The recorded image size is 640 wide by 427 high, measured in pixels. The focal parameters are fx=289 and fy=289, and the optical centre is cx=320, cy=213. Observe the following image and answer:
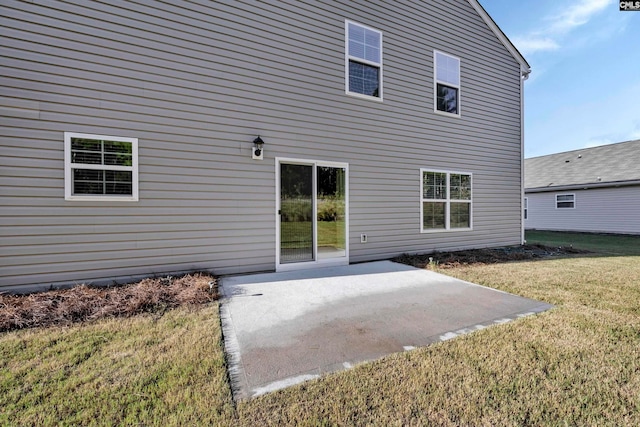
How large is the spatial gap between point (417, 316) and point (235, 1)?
17.9ft

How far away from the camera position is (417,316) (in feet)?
10.1

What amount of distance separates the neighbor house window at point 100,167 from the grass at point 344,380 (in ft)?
6.29

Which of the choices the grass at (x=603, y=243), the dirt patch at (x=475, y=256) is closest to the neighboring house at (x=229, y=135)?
the dirt patch at (x=475, y=256)

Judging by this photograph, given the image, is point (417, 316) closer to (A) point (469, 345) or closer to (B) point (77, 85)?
(A) point (469, 345)

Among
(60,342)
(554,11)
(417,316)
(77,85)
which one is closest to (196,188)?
(77,85)

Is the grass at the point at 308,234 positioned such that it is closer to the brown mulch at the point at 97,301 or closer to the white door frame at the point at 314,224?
the white door frame at the point at 314,224

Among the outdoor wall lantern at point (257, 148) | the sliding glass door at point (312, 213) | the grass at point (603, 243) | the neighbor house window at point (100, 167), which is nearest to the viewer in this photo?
the neighbor house window at point (100, 167)

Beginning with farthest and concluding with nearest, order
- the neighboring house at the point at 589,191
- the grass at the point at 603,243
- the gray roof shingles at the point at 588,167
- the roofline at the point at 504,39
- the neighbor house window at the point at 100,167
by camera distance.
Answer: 1. the gray roof shingles at the point at 588,167
2. the neighboring house at the point at 589,191
3. the grass at the point at 603,243
4. the roofline at the point at 504,39
5. the neighbor house window at the point at 100,167

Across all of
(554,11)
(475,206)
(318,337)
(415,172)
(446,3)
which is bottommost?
(318,337)

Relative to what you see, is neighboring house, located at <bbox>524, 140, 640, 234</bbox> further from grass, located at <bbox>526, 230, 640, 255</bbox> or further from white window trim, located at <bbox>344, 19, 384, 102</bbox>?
white window trim, located at <bbox>344, 19, 384, 102</bbox>

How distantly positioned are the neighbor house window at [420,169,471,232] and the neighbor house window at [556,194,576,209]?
11092mm

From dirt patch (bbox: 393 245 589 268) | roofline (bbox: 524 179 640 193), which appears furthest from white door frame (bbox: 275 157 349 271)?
roofline (bbox: 524 179 640 193)

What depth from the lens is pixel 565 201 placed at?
47.7 ft

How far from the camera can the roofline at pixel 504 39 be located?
7371 millimetres
